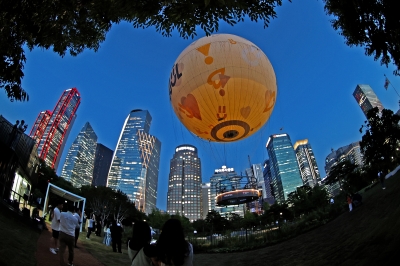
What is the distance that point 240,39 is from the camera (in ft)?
35.9

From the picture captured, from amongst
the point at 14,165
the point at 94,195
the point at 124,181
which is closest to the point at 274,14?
the point at 14,165

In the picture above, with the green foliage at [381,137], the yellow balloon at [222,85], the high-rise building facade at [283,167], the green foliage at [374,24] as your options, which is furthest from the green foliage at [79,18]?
the high-rise building facade at [283,167]

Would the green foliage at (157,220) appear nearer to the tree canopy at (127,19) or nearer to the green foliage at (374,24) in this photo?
the tree canopy at (127,19)

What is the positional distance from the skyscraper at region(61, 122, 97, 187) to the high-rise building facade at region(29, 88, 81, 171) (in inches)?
1428

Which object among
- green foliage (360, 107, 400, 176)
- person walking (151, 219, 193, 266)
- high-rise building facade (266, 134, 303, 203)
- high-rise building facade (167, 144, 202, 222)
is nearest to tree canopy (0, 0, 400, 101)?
person walking (151, 219, 193, 266)

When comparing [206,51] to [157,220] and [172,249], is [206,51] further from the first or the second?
[157,220]

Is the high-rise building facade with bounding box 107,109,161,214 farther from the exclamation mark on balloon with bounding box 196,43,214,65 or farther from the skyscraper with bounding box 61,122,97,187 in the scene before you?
the exclamation mark on balloon with bounding box 196,43,214,65

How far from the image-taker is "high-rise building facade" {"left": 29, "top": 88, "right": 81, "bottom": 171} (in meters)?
123

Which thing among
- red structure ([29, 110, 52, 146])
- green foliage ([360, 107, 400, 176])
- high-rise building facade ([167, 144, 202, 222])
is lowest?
green foliage ([360, 107, 400, 176])

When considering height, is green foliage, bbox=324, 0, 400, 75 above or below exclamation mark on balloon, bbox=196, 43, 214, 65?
below

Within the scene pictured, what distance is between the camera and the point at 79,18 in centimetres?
523

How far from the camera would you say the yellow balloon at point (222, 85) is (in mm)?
9852

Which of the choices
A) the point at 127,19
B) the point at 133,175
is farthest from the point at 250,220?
the point at 133,175

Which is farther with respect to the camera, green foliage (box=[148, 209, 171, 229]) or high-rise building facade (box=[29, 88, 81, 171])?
high-rise building facade (box=[29, 88, 81, 171])
